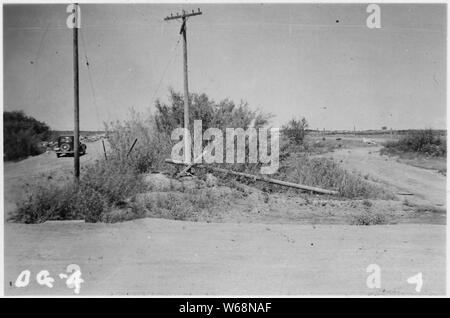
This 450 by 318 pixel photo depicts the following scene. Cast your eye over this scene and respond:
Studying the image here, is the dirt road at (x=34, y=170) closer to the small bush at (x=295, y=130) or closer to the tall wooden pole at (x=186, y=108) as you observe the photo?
the tall wooden pole at (x=186, y=108)

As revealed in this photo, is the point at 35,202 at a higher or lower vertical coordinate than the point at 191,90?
lower

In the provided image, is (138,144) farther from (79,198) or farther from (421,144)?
(421,144)

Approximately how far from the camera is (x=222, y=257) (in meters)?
6.05

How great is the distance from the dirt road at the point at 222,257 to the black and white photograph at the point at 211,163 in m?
0.03

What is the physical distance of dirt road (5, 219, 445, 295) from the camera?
5504mm

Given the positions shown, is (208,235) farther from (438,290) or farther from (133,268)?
(438,290)

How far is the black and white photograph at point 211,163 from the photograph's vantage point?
5805mm

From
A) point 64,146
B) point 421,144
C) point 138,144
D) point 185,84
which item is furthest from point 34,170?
point 421,144

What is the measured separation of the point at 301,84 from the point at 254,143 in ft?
7.66

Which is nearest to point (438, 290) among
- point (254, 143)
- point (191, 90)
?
point (254, 143)

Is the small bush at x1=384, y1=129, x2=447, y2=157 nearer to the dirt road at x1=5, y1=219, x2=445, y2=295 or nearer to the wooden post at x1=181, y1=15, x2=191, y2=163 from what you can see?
the dirt road at x1=5, y1=219, x2=445, y2=295

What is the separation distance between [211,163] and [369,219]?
14.2ft

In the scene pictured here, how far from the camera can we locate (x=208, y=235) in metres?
6.95

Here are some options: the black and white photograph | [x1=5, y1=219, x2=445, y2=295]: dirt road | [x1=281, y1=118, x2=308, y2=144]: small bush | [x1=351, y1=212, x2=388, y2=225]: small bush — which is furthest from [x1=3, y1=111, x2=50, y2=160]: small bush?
[x1=351, y1=212, x2=388, y2=225]: small bush
